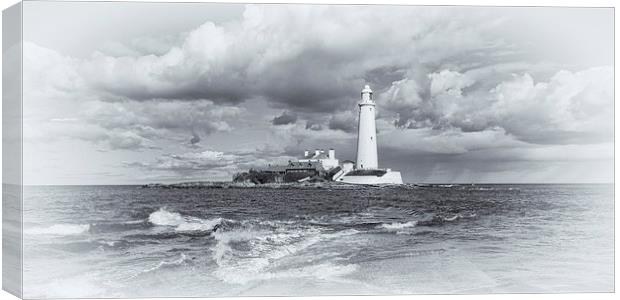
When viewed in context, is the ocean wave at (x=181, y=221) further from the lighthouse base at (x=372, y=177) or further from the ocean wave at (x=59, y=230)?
the lighthouse base at (x=372, y=177)

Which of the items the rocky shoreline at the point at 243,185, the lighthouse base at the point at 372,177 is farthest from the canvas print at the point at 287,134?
the lighthouse base at the point at 372,177

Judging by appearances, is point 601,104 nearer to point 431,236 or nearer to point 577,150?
A: point 577,150

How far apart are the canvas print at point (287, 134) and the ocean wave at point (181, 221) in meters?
0.04

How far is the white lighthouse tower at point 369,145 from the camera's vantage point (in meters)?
11.2

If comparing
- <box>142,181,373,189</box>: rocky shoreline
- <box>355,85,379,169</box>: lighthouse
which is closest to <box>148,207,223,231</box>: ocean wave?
<box>142,181,373,189</box>: rocky shoreline

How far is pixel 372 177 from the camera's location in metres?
15.7

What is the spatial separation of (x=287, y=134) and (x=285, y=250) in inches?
66.6

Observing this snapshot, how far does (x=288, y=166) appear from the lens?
13.4 metres

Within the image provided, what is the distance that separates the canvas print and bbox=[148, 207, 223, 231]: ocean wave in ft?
0.15

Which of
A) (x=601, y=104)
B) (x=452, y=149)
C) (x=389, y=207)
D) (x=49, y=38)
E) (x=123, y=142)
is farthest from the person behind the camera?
(x=389, y=207)

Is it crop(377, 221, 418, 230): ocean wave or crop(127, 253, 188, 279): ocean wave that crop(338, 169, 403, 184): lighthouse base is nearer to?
crop(377, 221, 418, 230): ocean wave

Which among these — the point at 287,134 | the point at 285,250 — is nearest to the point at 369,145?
the point at 287,134

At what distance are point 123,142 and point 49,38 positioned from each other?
1.62 meters

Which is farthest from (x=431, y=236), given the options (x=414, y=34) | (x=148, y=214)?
(x=148, y=214)
